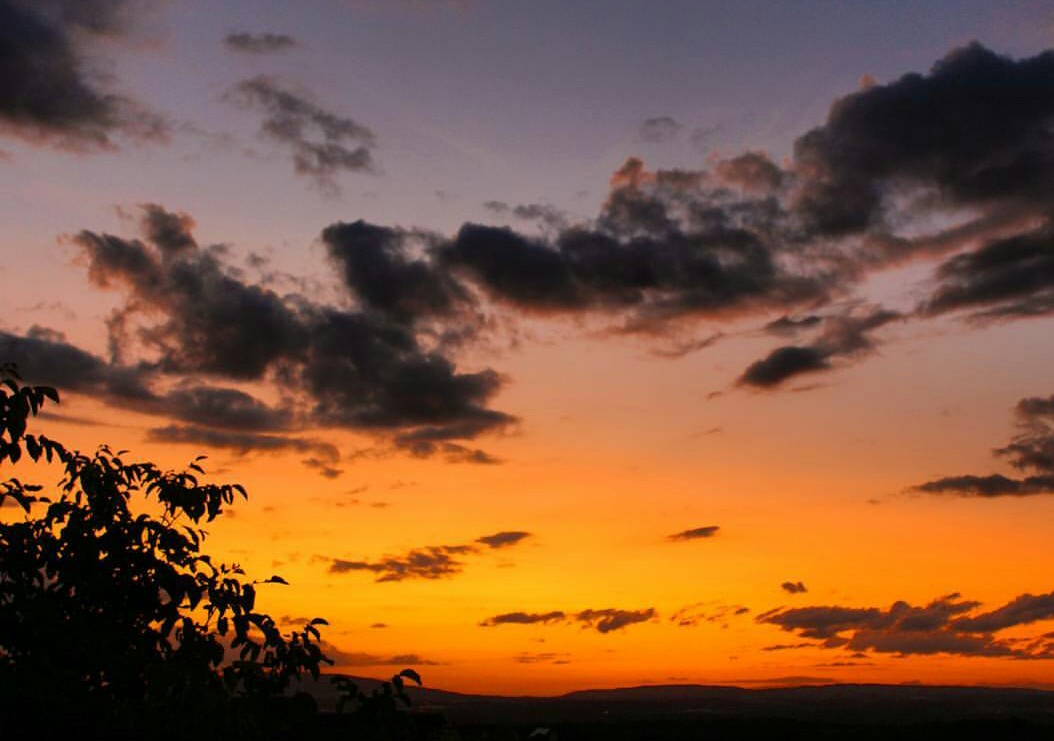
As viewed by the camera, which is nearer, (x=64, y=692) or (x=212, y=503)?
(x=64, y=692)

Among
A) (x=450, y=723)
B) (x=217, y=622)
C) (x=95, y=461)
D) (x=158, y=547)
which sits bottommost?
(x=450, y=723)

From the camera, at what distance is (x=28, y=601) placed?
10773mm

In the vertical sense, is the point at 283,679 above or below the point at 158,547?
below

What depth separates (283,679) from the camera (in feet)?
37.9

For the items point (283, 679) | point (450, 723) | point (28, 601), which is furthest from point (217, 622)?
point (450, 723)

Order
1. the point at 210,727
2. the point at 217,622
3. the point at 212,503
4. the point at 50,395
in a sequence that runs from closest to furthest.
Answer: the point at 210,727 < the point at 50,395 < the point at 217,622 < the point at 212,503

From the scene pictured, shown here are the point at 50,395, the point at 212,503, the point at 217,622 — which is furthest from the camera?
the point at 212,503

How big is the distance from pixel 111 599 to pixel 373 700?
3.02 m

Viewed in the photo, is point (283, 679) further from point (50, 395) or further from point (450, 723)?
point (50, 395)

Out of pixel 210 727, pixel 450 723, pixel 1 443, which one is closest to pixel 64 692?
pixel 210 727

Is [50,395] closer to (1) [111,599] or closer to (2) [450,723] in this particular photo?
(1) [111,599]

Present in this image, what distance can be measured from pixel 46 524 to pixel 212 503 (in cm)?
170

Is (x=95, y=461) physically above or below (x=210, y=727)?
above

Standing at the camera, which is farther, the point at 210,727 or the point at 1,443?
the point at 1,443
